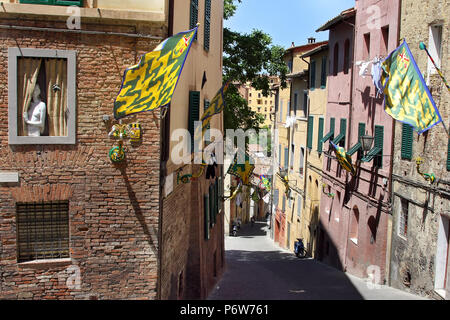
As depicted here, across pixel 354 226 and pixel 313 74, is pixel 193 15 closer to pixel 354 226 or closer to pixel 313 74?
pixel 354 226

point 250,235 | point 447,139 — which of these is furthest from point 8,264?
point 250,235

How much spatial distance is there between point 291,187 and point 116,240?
82.1ft

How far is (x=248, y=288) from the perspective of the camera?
17.4 m

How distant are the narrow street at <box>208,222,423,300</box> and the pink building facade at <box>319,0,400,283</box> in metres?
1.21

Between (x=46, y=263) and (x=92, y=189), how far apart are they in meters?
1.58

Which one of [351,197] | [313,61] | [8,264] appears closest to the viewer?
[8,264]

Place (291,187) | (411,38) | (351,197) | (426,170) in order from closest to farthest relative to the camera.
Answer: (426,170)
(411,38)
(351,197)
(291,187)

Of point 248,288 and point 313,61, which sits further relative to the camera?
point 313,61

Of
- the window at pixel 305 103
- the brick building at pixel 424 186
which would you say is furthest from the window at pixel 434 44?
the window at pixel 305 103

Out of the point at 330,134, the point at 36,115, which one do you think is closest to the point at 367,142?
the point at 330,134

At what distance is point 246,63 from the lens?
88.3ft

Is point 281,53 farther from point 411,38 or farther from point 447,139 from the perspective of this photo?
point 447,139

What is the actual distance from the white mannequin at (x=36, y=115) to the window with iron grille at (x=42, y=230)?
53.2 inches

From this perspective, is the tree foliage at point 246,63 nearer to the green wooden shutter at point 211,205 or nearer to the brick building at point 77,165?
the green wooden shutter at point 211,205
